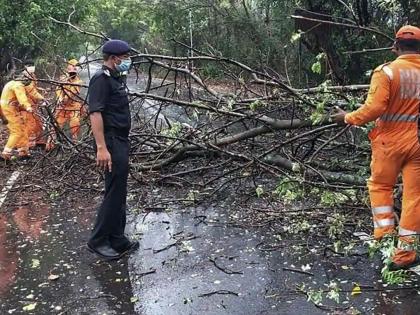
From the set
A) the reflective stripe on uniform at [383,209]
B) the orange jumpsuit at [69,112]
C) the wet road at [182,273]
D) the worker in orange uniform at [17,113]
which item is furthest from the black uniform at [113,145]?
the worker in orange uniform at [17,113]

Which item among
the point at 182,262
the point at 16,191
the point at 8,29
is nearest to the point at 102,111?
the point at 182,262

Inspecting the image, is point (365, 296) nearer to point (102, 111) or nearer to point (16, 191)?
point (102, 111)

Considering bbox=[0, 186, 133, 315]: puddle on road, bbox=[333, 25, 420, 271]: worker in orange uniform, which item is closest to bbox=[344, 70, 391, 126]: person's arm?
bbox=[333, 25, 420, 271]: worker in orange uniform

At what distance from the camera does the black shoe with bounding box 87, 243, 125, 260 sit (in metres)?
4.72

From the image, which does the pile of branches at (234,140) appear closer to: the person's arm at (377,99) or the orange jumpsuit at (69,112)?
the orange jumpsuit at (69,112)

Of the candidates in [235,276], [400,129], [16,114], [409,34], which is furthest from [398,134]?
[16,114]

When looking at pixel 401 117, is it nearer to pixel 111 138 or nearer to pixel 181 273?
pixel 181 273

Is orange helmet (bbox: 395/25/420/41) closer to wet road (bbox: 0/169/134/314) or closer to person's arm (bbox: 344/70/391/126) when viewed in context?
person's arm (bbox: 344/70/391/126)

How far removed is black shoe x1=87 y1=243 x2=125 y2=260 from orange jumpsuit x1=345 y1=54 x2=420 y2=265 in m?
2.32

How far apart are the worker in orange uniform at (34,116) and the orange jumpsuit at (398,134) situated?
6.22 metres

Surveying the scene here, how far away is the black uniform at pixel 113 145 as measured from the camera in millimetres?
4480

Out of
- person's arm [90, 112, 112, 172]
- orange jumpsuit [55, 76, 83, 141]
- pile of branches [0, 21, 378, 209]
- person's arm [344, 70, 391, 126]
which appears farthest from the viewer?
orange jumpsuit [55, 76, 83, 141]

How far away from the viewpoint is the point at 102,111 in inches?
176

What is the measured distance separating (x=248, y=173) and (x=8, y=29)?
10967 mm
